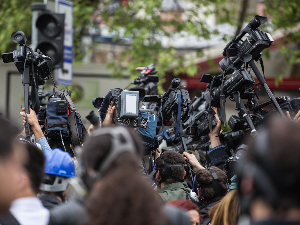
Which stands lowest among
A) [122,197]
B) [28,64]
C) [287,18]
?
[122,197]

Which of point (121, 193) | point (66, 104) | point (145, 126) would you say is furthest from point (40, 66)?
point (121, 193)

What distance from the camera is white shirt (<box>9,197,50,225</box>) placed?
1939 mm

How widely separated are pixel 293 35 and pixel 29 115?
8644 millimetres

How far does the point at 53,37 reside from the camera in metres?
7.48

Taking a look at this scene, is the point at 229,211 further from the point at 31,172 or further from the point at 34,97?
the point at 34,97

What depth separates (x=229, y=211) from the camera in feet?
8.18

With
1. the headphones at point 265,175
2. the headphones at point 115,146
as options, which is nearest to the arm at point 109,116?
the headphones at point 115,146

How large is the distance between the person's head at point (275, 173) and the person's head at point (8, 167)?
1.05m

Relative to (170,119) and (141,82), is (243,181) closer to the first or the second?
(170,119)

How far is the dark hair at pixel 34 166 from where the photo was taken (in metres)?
2.10

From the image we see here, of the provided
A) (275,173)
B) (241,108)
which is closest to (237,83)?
(241,108)

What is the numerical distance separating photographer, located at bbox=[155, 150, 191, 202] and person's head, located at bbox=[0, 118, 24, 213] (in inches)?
77.6

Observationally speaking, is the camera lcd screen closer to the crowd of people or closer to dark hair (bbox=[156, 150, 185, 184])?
dark hair (bbox=[156, 150, 185, 184])

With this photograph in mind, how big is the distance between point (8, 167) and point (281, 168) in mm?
1183
